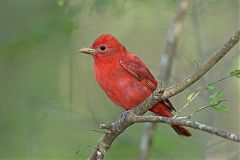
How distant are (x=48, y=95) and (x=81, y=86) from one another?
97cm

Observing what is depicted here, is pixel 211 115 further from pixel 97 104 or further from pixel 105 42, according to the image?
pixel 97 104

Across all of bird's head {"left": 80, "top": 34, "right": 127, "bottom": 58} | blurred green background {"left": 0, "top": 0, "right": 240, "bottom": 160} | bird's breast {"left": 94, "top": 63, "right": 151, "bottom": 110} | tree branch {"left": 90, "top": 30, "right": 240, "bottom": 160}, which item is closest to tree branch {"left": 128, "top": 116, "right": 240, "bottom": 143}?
tree branch {"left": 90, "top": 30, "right": 240, "bottom": 160}

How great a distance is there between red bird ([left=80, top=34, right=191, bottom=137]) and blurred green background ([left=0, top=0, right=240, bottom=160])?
0.97 feet

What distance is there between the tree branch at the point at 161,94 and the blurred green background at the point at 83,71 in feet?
2.60

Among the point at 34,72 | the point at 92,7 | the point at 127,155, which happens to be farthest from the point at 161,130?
the point at 34,72

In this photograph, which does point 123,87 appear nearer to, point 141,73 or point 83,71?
point 141,73

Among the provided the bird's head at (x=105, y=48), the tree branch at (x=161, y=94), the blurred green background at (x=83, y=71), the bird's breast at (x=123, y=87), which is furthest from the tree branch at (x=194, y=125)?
the bird's head at (x=105, y=48)

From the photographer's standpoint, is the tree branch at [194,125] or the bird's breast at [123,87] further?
the bird's breast at [123,87]

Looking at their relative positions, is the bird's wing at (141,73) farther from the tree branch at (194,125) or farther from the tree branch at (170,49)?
the tree branch at (194,125)

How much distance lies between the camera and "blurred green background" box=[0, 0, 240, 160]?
18.9ft

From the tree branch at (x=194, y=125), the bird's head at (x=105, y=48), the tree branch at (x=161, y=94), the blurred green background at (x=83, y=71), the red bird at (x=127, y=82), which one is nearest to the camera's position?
the tree branch at (x=194, y=125)

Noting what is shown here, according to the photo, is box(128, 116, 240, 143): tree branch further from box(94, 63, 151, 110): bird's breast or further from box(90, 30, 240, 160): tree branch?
box(94, 63, 151, 110): bird's breast

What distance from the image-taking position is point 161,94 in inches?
139

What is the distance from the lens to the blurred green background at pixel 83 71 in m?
5.75
